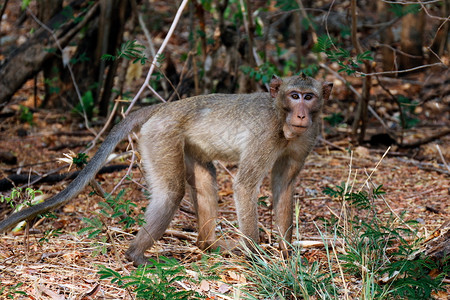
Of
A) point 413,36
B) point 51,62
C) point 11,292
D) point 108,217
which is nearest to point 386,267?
point 108,217

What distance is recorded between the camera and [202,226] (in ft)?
18.0

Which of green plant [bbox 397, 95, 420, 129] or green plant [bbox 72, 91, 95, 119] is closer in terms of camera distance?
green plant [bbox 397, 95, 420, 129]

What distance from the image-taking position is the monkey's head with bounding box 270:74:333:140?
4.86 metres

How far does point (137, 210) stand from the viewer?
6.46m

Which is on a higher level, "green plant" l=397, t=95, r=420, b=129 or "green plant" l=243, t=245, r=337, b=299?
"green plant" l=243, t=245, r=337, b=299

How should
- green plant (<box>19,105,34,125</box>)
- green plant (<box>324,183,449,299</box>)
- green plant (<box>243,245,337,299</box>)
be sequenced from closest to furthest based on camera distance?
green plant (<box>324,183,449,299</box>)
green plant (<box>243,245,337,299</box>)
green plant (<box>19,105,34,125</box>)

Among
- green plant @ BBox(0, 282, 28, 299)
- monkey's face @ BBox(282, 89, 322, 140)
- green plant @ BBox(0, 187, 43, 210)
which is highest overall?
monkey's face @ BBox(282, 89, 322, 140)

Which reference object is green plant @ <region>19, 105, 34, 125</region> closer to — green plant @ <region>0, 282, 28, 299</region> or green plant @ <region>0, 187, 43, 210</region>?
green plant @ <region>0, 187, 43, 210</region>

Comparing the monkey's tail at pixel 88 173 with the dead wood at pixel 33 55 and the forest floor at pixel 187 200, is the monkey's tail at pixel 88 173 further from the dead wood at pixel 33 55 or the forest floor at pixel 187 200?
the dead wood at pixel 33 55

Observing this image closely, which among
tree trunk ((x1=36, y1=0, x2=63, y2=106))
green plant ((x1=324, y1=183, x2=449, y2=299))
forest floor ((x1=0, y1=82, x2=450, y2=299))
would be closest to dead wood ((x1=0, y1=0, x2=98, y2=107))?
tree trunk ((x1=36, y1=0, x2=63, y2=106))

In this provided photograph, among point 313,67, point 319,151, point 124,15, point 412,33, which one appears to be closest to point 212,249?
point 313,67

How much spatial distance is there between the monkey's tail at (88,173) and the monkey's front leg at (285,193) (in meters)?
1.43

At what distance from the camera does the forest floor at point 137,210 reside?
14.8 ft

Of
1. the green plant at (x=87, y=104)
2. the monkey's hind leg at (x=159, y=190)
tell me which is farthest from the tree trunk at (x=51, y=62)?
the monkey's hind leg at (x=159, y=190)
